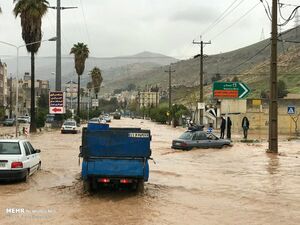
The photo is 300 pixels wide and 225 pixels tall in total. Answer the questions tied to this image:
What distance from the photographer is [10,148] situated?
16.4 m

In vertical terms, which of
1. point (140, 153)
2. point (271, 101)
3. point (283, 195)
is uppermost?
point (271, 101)

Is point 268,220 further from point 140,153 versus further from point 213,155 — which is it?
point 213,155

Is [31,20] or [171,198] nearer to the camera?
[171,198]

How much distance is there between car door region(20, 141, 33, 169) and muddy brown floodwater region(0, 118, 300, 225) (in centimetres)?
60

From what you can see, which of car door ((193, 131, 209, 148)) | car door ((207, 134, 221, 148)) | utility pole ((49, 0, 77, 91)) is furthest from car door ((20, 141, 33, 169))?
utility pole ((49, 0, 77, 91))

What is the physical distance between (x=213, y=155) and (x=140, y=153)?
14553mm

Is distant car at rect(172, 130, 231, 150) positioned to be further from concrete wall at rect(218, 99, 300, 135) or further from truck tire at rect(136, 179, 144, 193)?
concrete wall at rect(218, 99, 300, 135)

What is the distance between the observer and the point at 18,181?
1639 cm

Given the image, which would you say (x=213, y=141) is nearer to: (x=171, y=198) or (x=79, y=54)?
(x=171, y=198)

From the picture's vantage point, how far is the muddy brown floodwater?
1149 cm

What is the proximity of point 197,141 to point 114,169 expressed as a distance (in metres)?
17.3

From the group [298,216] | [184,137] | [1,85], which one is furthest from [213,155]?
[1,85]

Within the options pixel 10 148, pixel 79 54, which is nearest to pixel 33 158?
pixel 10 148

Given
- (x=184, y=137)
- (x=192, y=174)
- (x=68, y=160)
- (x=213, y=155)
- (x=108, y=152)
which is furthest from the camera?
(x=184, y=137)
